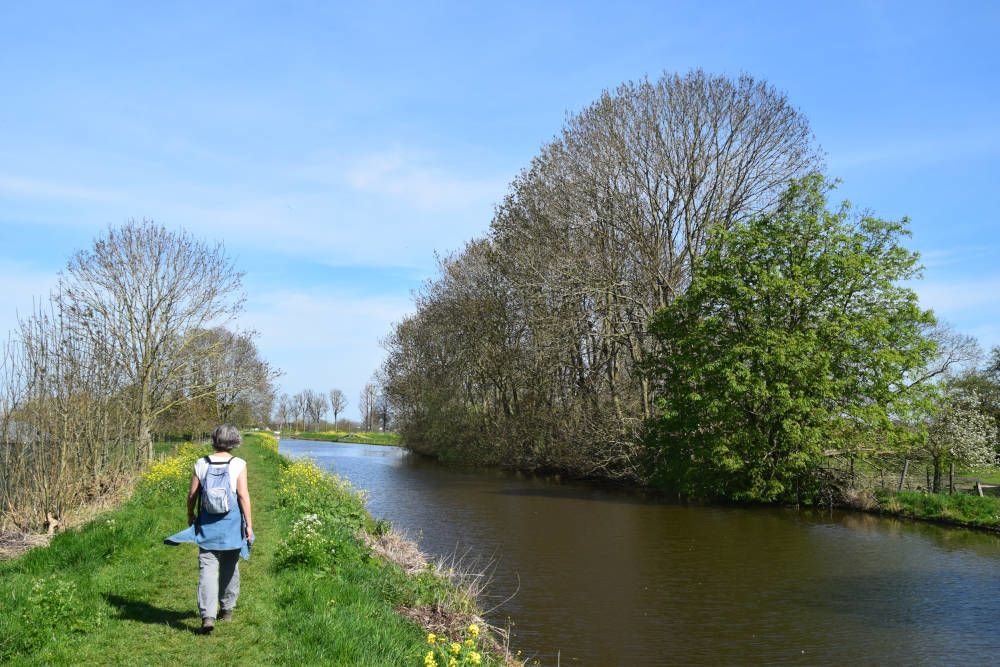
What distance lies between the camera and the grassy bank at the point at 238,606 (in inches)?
230

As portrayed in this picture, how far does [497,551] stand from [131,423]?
9.05m

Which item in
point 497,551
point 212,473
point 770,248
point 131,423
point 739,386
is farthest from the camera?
point 770,248

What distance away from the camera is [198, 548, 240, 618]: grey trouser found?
6.30 metres

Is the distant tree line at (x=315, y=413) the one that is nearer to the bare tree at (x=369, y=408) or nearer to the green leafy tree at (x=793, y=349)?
the bare tree at (x=369, y=408)

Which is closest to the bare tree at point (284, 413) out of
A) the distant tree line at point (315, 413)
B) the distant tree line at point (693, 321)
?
the distant tree line at point (315, 413)

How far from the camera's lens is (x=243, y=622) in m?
6.68

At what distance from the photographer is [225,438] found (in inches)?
259

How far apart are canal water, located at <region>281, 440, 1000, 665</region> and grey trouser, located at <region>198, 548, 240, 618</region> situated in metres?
3.95

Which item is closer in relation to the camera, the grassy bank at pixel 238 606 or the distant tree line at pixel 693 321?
the grassy bank at pixel 238 606

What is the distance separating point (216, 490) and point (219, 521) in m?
0.28

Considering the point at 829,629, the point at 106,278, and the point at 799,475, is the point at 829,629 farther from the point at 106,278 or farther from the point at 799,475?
the point at 106,278

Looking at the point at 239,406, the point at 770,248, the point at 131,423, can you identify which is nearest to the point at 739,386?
the point at 770,248

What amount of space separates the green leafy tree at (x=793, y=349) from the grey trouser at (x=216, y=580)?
17.9 m

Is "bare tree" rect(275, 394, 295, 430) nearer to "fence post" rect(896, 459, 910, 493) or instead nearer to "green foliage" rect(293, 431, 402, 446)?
"green foliage" rect(293, 431, 402, 446)
